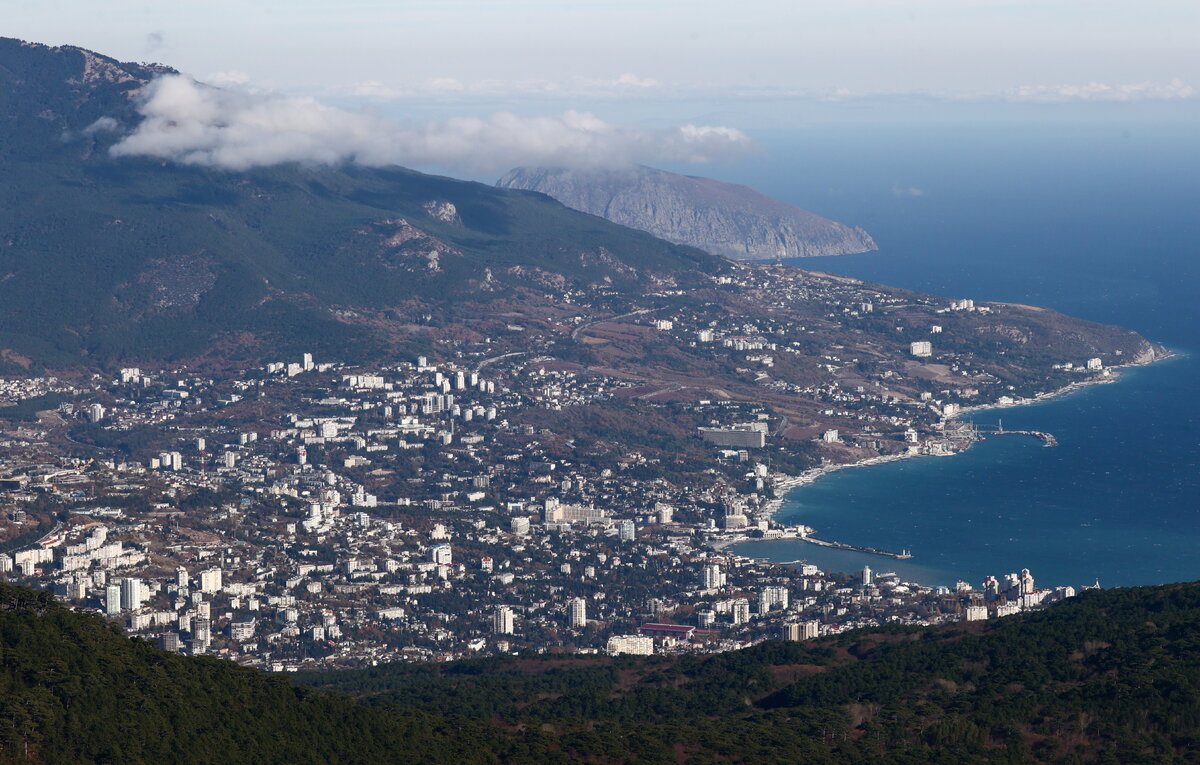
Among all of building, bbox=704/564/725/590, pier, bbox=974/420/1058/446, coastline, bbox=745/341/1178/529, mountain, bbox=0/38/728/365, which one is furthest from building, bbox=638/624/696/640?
mountain, bbox=0/38/728/365

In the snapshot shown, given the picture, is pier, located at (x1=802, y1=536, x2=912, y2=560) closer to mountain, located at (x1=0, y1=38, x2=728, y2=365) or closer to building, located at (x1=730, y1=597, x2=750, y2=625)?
building, located at (x1=730, y1=597, x2=750, y2=625)

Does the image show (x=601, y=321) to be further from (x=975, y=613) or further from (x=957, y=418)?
(x=975, y=613)

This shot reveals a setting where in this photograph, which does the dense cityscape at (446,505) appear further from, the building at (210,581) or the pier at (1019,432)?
the pier at (1019,432)

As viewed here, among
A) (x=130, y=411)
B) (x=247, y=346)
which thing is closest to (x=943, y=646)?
(x=130, y=411)

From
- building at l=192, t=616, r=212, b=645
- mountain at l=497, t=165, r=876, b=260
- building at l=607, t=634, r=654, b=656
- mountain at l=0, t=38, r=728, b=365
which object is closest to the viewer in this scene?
building at l=192, t=616, r=212, b=645

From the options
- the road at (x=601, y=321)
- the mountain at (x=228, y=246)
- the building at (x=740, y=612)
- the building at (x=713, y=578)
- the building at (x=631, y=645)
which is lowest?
the building at (x=631, y=645)

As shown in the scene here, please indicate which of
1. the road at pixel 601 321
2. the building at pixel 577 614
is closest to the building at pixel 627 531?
the building at pixel 577 614

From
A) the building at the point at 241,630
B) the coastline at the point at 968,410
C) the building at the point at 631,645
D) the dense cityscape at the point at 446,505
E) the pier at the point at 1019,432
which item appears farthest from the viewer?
the pier at the point at 1019,432
